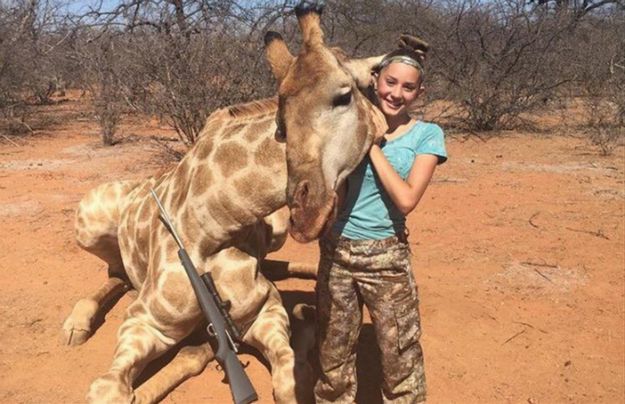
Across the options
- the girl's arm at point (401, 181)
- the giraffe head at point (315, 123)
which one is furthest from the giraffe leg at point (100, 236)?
the girl's arm at point (401, 181)

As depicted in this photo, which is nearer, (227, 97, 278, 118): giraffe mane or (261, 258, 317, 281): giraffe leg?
(227, 97, 278, 118): giraffe mane

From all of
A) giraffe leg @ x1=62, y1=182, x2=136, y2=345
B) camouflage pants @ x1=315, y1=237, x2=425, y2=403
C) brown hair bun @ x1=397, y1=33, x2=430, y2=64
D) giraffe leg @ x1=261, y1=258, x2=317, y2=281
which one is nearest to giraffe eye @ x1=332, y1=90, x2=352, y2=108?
brown hair bun @ x1=397, y1=33, x2=430, y2=64

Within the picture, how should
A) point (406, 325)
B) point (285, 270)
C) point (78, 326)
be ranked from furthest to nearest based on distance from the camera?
point (285, 270)
point (78, 326)
point (406, 325)

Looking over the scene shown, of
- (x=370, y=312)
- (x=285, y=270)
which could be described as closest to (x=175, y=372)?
(x=370, y=312)

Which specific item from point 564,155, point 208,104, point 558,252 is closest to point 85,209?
point 558,252

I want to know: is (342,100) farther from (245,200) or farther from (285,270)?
(285,270)

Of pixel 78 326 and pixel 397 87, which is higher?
pixel 397 87

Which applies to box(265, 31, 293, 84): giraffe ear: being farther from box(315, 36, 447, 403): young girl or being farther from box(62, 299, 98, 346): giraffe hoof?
box(62, 299, 98, 346): giraffe hoof

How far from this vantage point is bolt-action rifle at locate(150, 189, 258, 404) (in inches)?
102

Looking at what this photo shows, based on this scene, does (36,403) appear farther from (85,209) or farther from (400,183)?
(400,183)

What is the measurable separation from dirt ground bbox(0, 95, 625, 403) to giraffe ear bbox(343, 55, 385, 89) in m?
1.67

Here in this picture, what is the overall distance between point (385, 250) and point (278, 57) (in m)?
0.89

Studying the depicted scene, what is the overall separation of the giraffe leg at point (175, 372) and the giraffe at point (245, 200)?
0.01m

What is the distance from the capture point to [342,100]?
6.82 feet
